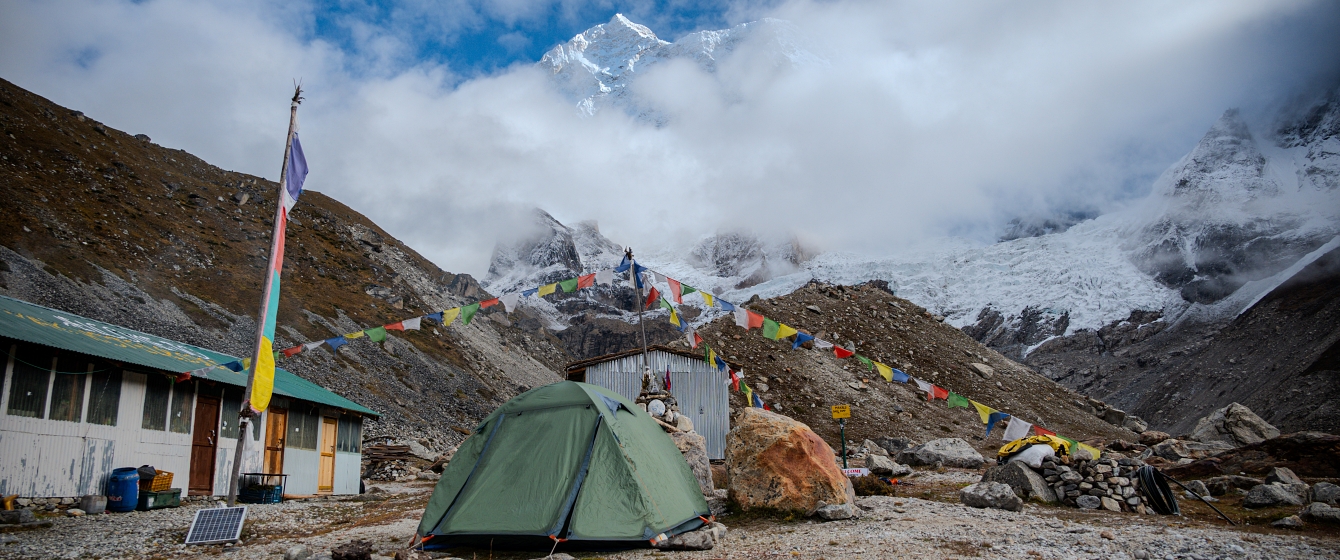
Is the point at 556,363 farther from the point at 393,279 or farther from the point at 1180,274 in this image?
the point at 1180,274

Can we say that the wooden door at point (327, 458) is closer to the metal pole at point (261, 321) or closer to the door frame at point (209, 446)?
the door frame at point (209, 446)

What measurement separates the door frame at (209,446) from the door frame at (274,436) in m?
1.38

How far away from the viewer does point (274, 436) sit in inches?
773

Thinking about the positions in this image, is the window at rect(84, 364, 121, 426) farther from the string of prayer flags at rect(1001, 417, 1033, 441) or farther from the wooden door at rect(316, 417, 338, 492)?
the string of prayer flags at rect(1001, 417, 1033, 441)

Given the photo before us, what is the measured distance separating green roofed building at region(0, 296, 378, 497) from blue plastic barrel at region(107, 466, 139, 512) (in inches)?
23.1

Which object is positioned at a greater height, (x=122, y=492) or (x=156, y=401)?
(x=156, y=401)

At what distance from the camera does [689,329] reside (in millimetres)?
18656

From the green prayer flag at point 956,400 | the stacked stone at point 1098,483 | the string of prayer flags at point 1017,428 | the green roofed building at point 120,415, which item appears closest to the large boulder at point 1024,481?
the stacked stone at point 1098,483

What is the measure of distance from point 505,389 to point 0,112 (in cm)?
4866

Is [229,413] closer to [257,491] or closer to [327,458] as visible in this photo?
[257,491]

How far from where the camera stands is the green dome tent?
9.10 meters

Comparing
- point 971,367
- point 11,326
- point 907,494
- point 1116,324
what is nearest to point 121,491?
point 11,326

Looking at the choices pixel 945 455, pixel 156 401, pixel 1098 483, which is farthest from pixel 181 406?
pixel 945 455

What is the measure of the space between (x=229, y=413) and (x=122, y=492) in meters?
4.58
